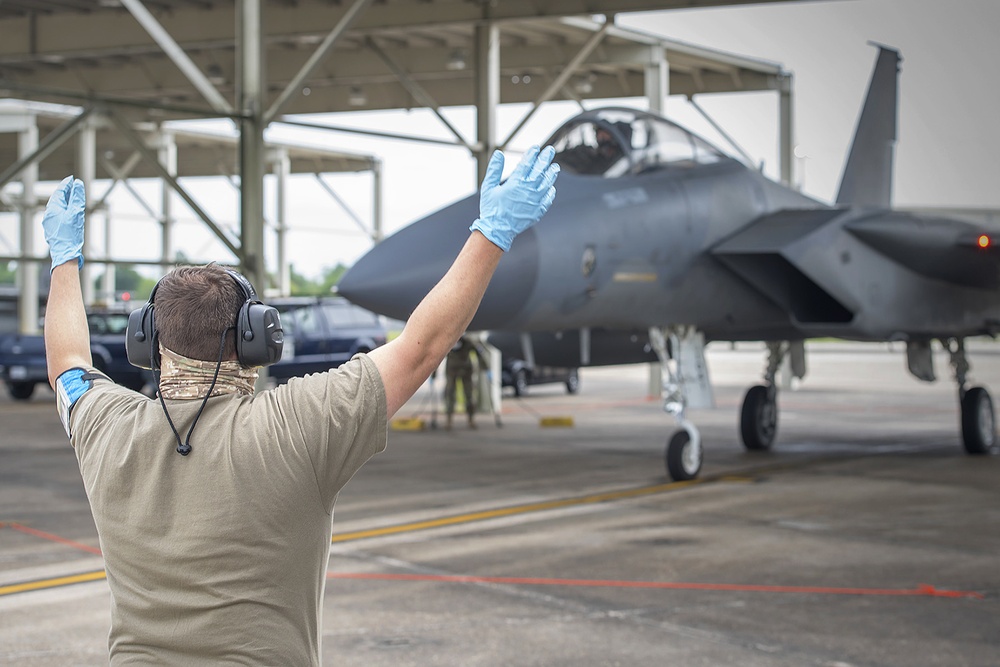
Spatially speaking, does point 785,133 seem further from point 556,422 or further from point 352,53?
point 556,422

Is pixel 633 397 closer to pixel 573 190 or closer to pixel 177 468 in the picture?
pixel 573 190

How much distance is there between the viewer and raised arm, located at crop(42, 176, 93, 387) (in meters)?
2.32

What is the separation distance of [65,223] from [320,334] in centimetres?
1880

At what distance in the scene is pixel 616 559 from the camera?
22.4 ft

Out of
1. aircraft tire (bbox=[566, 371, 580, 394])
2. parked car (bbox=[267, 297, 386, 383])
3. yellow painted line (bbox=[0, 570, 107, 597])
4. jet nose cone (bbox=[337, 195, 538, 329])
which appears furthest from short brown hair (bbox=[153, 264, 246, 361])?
aircraft tire (bbox=[566, 371, 580, 394])

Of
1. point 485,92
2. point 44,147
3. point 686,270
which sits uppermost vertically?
point 485,92

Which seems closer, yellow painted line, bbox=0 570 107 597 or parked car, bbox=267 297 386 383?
yellow painted line, bbox=0 570 107 597

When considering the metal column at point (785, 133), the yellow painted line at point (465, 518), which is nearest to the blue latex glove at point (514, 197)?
the yellow painted line at point (465, 518)

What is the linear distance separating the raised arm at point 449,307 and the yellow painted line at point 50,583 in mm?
4433

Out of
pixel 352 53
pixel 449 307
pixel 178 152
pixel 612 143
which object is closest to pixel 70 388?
pixel 449 307

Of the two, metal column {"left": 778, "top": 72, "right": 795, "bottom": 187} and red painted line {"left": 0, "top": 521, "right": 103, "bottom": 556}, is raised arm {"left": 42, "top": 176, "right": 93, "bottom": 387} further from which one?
metal column {"left": 778, "top": 72, "right": 795, "bottom": 187}

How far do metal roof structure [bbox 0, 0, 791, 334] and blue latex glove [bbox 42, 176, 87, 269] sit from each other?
841 centimetres

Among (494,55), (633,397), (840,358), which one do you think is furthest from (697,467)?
(840,358)

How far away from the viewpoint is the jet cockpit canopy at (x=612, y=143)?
9.52 meters
